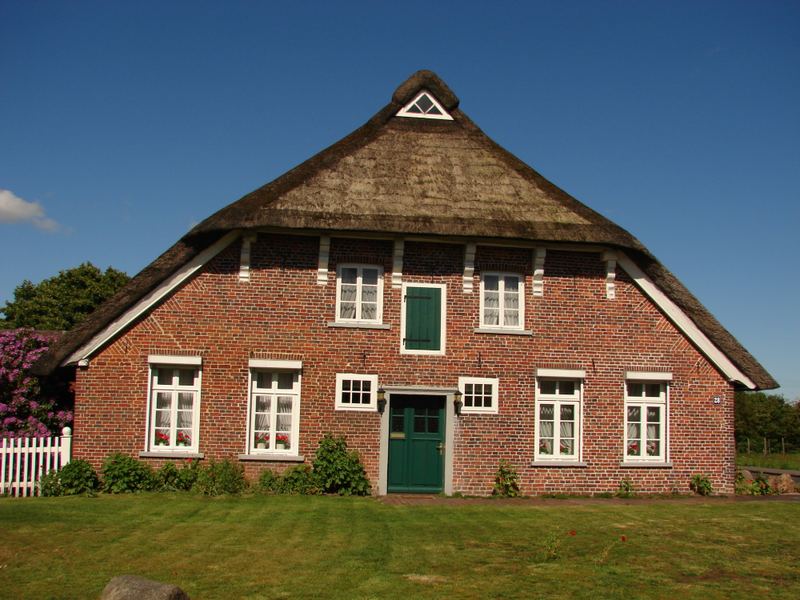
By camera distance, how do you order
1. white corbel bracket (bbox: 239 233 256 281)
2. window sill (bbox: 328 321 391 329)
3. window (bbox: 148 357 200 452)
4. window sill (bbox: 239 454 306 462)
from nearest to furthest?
window sill (bbox: 239 454 306 462)
window (bbox: 148 357 200 452)
white corbel bracket (bbox: 239 233 256 281)
window sill (bbox: 328 321 391 329)

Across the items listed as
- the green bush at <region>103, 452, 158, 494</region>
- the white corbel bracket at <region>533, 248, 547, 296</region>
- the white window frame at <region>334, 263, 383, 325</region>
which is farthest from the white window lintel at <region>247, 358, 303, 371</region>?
the white corbel bracket at <region>533, 248, 547, 296</region>

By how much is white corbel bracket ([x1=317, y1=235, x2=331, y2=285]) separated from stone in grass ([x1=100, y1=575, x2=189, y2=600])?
31.2ft

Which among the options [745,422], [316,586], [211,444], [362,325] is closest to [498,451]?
[362,325]

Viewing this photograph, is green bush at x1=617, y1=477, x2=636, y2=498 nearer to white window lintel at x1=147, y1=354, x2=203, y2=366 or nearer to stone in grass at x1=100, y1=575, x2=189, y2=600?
white window lintel at x1=147, y1=354, x2=203, y2=366

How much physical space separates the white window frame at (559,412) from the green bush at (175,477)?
6795mm

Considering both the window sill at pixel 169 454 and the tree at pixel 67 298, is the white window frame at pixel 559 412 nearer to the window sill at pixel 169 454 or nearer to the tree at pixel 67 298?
the window sill at pixel 169 454

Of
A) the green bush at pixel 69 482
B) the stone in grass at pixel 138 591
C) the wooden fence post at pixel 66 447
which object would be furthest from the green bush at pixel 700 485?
the stone in grass at pixel 138 591

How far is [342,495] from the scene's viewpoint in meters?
15.7

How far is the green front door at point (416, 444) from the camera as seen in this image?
16.3 meters

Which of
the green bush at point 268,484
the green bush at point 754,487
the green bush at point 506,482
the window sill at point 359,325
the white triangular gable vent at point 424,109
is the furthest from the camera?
the white triangular gable vent at point 424,109

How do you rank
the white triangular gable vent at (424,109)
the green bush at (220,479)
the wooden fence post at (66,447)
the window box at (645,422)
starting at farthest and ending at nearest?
the white triangular gable vent at (424,109), the window box at (645,422), the wooden fence post at (66,447), the green bush at (220,479)

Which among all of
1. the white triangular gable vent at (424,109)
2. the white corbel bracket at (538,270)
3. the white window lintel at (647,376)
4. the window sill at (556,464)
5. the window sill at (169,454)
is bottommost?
the window sill at (556,464)

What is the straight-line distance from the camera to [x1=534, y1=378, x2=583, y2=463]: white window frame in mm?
16703

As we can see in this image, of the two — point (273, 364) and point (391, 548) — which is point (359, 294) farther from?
point (391, 548)
